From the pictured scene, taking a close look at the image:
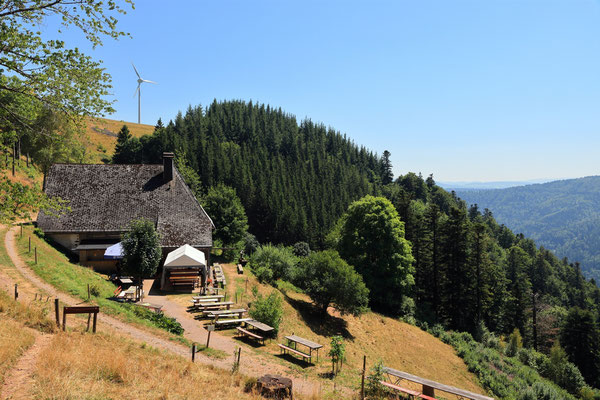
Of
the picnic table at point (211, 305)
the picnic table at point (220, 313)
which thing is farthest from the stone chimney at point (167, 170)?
the picnic table at point (220, 313)

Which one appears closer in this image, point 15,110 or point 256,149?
point 15,110

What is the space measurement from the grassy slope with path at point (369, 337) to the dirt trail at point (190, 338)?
1.86m

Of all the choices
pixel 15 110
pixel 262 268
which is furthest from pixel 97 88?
pixel 262 268

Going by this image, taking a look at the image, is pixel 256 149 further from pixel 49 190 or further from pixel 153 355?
pixel 153 355

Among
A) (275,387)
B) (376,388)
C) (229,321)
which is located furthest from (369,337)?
(275,387)

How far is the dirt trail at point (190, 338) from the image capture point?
1295cm

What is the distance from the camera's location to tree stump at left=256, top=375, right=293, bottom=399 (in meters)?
10.4

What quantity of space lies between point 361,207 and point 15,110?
32.1 m

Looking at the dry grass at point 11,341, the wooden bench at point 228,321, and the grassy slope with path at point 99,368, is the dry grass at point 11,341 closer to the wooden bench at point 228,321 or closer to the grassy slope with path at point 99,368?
the grassy slope with path at point 99,368

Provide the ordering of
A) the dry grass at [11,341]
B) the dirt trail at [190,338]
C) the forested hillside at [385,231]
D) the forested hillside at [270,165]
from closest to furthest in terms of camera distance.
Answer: the dry grass at [11,341]
the dirt trail at [190,338]
the forested hillside at [385,231]
the forested hillside at [270,165]

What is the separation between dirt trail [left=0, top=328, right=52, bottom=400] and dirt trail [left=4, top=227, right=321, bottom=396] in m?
4.05

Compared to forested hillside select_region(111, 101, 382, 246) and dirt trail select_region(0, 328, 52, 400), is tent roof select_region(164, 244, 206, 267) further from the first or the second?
forested hillside select_region(111, 101, 382, 246)

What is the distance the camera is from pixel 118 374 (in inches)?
366

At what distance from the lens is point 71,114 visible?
Result: 965 centimetres
